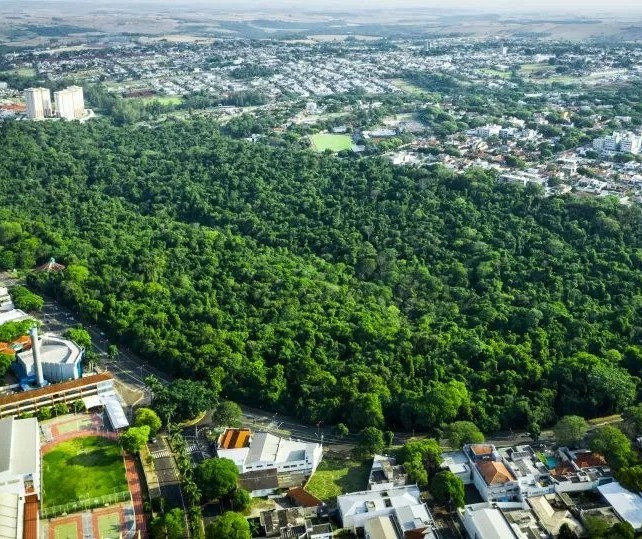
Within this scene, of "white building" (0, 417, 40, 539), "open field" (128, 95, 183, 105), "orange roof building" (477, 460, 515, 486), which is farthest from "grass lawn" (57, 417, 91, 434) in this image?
"open field" (128, 95, 183, 105)

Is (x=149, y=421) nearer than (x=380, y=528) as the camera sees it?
No

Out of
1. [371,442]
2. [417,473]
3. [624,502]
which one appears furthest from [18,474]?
[624,502]

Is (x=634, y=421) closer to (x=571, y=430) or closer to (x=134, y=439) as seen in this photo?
(x=571, y=430)

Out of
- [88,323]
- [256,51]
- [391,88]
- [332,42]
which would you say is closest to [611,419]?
[88,323]

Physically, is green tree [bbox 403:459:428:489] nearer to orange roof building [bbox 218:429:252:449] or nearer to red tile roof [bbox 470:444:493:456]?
red tile roof [bbox 470:444:493:456]

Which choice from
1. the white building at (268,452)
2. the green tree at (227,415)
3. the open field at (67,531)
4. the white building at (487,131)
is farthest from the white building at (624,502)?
the white building at (487,131)

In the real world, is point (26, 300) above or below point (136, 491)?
above
